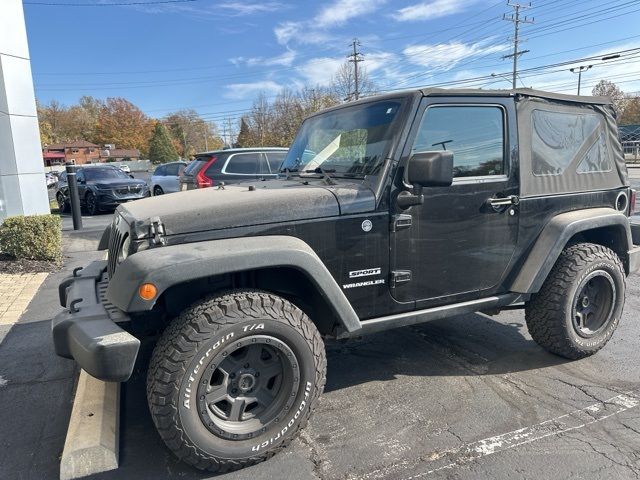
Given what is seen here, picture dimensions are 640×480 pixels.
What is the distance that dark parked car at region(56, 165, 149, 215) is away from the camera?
1484 cm

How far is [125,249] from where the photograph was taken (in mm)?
2746

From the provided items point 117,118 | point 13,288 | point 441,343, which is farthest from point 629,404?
point 117,118

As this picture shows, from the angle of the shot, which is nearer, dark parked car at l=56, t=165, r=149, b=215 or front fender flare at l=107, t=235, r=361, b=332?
front fender flare at l=107, t=235, r=361, b=332

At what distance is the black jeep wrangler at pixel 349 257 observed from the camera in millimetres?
2391

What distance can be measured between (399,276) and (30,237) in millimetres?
6613

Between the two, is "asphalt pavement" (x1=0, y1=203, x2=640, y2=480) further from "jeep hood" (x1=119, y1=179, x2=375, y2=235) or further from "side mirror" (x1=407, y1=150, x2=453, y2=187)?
"side mirror" (x1=407, y1=150, x2=453, y2=187)

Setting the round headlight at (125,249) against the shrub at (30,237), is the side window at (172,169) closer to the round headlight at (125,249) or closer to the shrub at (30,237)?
the shrub at (30,237)

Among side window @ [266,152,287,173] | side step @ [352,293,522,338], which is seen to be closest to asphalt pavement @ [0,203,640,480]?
side step @ [352,293,522,338]

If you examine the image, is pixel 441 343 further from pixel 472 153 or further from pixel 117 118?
pixel 117 118

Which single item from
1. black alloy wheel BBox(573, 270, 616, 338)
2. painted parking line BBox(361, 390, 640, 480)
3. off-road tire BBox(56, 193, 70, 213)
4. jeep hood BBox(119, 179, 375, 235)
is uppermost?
jeep hood BBox(119, 179, 375, 235)

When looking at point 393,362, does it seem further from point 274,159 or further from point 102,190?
point 102,190

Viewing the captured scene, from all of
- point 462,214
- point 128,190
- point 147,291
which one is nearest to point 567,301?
point 462,214

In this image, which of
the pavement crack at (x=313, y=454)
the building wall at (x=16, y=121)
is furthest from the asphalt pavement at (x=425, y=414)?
the building wall at (x=16, y=121)

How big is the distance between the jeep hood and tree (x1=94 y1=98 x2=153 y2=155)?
105910 millimetres
